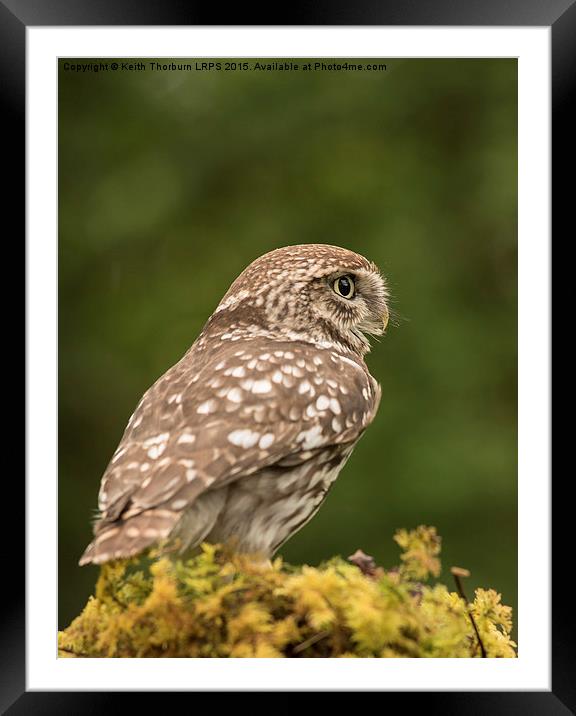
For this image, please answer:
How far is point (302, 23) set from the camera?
2.33 meters

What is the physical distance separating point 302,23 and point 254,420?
1.06m

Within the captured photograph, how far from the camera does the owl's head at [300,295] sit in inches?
111

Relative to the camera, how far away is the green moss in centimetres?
207

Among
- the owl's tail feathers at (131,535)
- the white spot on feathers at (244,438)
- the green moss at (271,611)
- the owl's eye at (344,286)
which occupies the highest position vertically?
the owl's eye at (344,286)

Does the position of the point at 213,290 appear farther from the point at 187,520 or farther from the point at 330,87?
the point at 187,520

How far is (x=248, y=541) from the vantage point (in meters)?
2.49

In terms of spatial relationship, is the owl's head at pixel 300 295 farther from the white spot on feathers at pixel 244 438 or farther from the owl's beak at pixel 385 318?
the white spot on feathers at pixel 244 438

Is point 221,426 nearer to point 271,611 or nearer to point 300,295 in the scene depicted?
point 271,611

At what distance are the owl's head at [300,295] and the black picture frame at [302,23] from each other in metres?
0.76

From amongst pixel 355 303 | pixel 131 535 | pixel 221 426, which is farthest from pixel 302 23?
pixel 131 535

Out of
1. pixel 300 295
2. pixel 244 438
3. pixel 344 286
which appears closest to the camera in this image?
pixel 244 438

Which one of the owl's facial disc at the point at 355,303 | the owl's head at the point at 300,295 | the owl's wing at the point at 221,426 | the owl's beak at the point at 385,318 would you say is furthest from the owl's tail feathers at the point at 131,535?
the owl's beak at the point at 385,318

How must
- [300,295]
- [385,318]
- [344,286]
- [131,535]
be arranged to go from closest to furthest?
1. [131,535]
2. [300,295]
3. [344,286]
4. [385,318]
